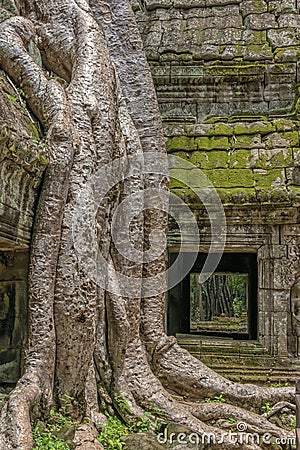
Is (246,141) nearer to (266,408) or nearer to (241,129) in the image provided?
(241,129)

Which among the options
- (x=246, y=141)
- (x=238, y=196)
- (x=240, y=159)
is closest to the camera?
(x=238, y=196)

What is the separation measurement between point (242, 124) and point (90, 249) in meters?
3.43

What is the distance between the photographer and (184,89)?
722 centimetres

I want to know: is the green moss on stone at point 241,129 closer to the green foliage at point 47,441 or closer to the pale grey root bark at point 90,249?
the pale grey root bark at point 90,249

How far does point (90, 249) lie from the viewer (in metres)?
4.16

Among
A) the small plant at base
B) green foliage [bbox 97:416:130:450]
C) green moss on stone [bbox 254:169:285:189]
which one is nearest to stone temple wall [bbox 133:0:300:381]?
green moss on stone [bbox 254:169:285:189]

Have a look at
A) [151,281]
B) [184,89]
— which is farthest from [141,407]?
[184,89]

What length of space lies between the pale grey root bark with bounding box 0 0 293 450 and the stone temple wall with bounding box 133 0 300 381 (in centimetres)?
117

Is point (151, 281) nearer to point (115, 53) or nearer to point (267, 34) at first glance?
point (115, 53)
